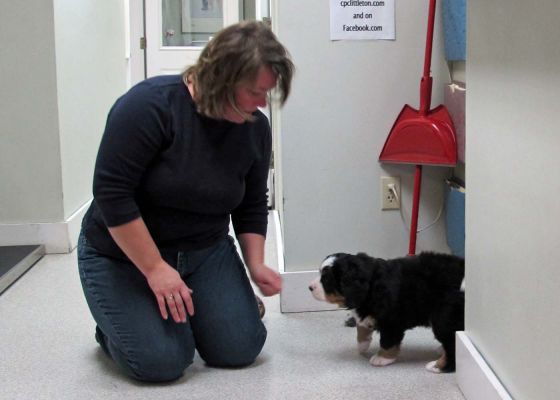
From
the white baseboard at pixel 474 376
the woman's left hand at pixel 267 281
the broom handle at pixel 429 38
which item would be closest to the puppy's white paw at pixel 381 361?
the white baseboard at pixel 474 376

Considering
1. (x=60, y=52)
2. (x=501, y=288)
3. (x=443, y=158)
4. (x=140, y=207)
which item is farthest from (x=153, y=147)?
(x=60, y=52)

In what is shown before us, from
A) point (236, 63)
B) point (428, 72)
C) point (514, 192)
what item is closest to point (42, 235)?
point (428, 72)

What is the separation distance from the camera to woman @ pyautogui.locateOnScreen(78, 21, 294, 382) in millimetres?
1537

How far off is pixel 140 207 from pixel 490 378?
0.84 metres

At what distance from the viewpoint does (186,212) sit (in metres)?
1.74

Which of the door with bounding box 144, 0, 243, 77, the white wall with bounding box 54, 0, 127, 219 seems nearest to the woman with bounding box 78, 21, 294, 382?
the white wall with bounding box 54, 0, 127, 219

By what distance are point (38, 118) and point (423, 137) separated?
1.60m

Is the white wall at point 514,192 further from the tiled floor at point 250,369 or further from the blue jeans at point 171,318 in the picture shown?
the blue jeans at point 171,318

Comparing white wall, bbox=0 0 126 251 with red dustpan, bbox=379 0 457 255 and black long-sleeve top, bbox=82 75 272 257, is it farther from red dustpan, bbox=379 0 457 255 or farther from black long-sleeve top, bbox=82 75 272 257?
red dustpan, bbox=379 0 457 255

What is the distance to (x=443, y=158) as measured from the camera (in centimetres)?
215

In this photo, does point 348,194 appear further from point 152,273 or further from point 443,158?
A: point 152,273

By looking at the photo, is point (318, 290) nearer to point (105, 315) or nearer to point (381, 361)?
point (381, 361)

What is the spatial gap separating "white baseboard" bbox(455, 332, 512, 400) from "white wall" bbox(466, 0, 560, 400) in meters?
0.02

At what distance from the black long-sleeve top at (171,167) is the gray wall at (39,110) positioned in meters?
1.29
